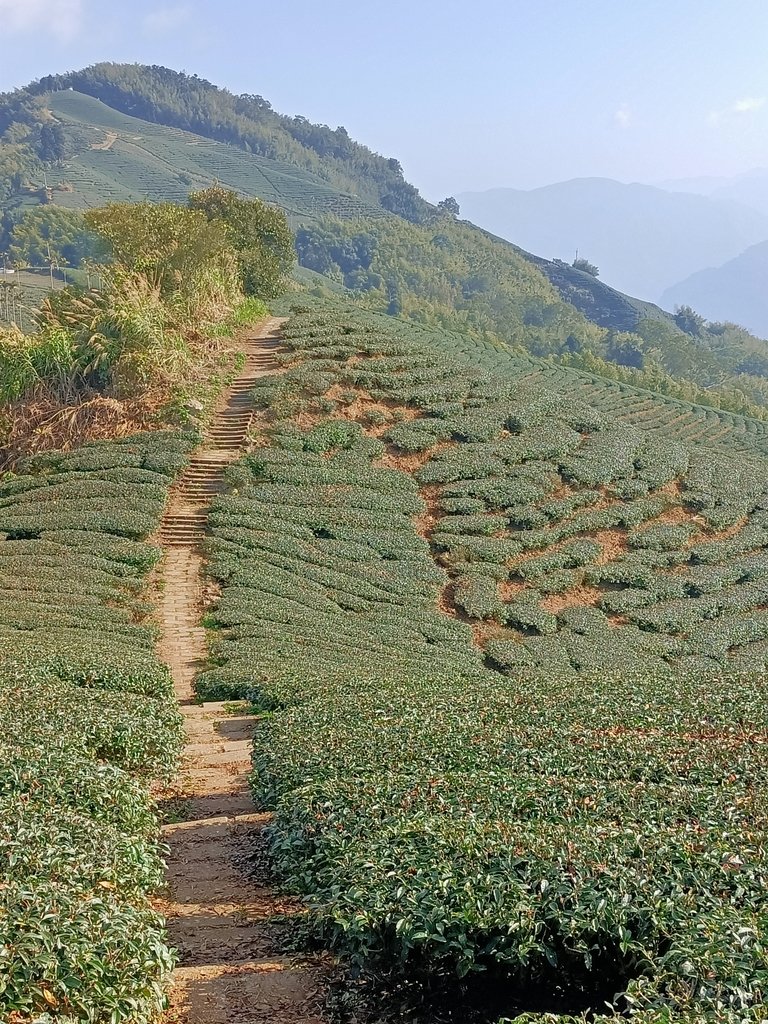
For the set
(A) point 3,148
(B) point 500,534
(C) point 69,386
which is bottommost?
(B) point 500,534

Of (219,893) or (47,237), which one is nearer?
(219,893)

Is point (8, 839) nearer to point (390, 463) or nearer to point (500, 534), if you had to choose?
point (500, 534)

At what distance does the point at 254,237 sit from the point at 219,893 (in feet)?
130

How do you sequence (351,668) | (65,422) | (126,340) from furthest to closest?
1. (126,340)
2. (65,422)
3. (351,668)

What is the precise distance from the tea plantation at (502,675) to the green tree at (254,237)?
539 cm

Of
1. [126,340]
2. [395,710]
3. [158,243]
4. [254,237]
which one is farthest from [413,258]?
[395,710]

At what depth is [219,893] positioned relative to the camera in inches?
318

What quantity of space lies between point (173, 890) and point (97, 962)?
353 cm

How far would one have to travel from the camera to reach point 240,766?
1235 centimetres

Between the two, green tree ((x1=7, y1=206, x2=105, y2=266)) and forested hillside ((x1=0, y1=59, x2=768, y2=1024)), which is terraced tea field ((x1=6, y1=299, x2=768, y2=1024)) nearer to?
forested hillside ((x1=0, y1=59, x2=768, y2=1024))

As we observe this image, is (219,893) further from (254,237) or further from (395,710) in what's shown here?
(254,237)

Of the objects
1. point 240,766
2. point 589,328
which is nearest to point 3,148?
point 589,328

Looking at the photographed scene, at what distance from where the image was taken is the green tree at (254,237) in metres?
42.4

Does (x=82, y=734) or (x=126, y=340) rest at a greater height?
(x=126, y=340)
